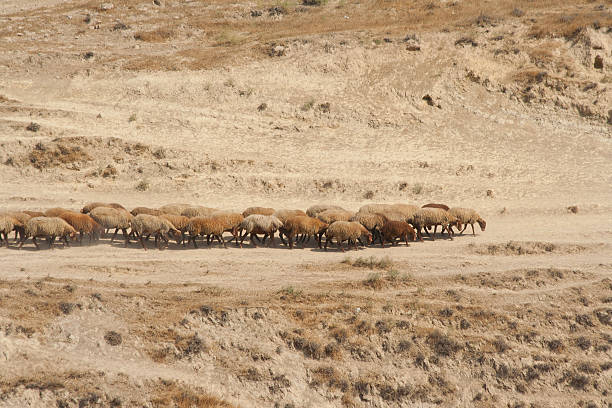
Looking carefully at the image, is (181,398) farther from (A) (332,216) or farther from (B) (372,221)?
(B) (372,221)

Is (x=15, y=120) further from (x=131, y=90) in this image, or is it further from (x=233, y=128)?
(x=233, y=128)

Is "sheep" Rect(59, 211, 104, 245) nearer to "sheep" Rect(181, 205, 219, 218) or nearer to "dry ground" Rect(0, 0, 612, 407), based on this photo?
"dry ground" Rect(0, 0, 612, 407)

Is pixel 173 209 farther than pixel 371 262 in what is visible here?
Yes

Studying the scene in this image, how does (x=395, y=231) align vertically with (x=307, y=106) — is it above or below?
below

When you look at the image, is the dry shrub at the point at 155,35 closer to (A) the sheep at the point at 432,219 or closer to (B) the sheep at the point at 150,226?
(B) the sheep at the point at 150,226

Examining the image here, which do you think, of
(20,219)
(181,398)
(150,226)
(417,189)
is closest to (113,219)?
(150,226)

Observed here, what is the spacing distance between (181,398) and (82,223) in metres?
8.03

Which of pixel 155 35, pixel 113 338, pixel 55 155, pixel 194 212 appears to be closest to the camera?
pixel 113 338

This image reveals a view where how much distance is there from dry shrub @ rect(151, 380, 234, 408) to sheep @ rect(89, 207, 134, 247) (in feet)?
23.4

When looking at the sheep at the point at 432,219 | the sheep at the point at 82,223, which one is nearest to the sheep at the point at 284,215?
the sheep at the point at 432,219

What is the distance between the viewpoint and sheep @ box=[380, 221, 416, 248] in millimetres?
17922

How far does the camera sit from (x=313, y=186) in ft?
79.7

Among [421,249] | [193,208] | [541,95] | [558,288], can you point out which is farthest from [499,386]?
[541,95]

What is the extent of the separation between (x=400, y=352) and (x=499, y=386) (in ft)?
7.52
